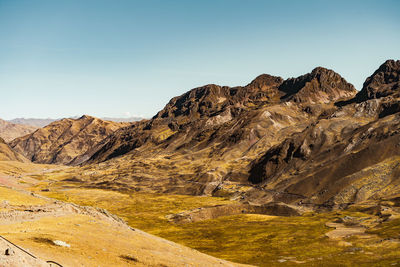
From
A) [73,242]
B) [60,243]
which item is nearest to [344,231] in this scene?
[73,242]

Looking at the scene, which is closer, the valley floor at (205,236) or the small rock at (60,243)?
the small rock at (60,243)

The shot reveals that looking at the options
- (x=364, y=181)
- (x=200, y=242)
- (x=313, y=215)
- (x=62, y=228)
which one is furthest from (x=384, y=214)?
(x=62, y=228)

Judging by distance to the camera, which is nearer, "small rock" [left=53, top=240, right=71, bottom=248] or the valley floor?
"small rock" [left=53, top=240, right=71, bottom=248]

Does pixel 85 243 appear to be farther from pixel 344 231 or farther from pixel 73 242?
pixel 344 231

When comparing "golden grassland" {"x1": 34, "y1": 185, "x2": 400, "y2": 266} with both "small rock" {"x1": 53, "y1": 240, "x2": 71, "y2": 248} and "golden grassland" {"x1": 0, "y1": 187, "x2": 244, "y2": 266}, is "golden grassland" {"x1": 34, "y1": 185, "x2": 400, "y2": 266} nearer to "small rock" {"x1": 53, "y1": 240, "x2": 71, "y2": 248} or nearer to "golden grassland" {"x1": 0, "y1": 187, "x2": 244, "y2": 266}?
"golden grassland" {"x1": 0, "y1": 187, "x2": 244, "y2": 266}

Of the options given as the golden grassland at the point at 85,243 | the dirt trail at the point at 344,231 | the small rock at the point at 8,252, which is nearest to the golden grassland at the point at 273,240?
the dirt trail at the point at 344,231

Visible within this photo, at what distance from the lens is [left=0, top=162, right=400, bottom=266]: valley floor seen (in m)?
43.8

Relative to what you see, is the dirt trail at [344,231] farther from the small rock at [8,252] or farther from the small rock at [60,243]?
the small rock at [8,252]

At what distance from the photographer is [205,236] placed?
12662cm

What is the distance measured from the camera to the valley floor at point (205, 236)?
4375cm

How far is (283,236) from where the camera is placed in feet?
382

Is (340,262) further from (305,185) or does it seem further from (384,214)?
(305,185)

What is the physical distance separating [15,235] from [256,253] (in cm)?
7364

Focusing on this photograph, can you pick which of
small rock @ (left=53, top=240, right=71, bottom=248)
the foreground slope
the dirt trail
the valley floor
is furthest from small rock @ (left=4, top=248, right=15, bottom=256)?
the dirt trail
